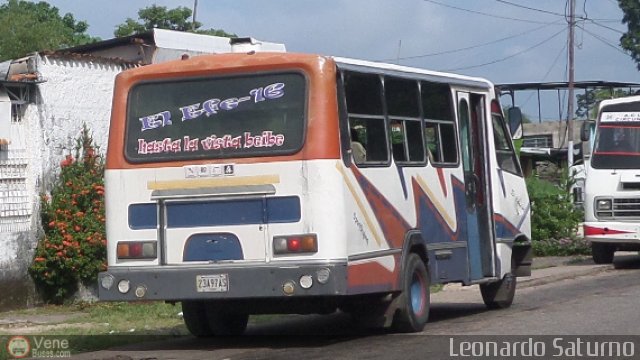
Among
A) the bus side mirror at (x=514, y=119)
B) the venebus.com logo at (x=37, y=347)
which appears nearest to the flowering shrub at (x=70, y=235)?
the venebus.com logo at (x=37, y=347)

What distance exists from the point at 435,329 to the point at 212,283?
3.06 meters

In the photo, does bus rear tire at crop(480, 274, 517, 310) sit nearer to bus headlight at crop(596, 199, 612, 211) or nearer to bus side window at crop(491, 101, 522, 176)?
bus side window at crop(491, 101, 522, 176)

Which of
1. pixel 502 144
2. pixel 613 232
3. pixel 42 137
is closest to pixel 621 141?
pixel 613 232

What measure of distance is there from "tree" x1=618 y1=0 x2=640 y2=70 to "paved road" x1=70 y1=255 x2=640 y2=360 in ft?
195

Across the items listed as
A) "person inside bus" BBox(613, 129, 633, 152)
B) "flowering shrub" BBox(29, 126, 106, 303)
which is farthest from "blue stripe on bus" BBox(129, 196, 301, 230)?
"person inside bus" BBox(613, 129, 633, 152)

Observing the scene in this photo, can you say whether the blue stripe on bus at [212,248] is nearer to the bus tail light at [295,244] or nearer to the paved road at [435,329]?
the bus tail light at [295,244]

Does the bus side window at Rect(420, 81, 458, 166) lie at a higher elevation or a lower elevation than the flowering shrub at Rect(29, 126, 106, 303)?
higher

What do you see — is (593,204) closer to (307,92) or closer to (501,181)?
(501,181)

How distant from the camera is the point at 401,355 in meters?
10.9

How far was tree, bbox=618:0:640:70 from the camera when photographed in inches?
2936

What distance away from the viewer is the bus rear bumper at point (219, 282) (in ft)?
36.3

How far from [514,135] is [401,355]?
244 inches

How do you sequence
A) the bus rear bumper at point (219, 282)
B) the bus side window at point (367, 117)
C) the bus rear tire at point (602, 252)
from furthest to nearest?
the bus rear tire at point (602, 252) → the bus side window at point (367, 117) → the bus rear bumper at point (219, 282)

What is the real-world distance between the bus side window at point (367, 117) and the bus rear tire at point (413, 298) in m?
1.23
